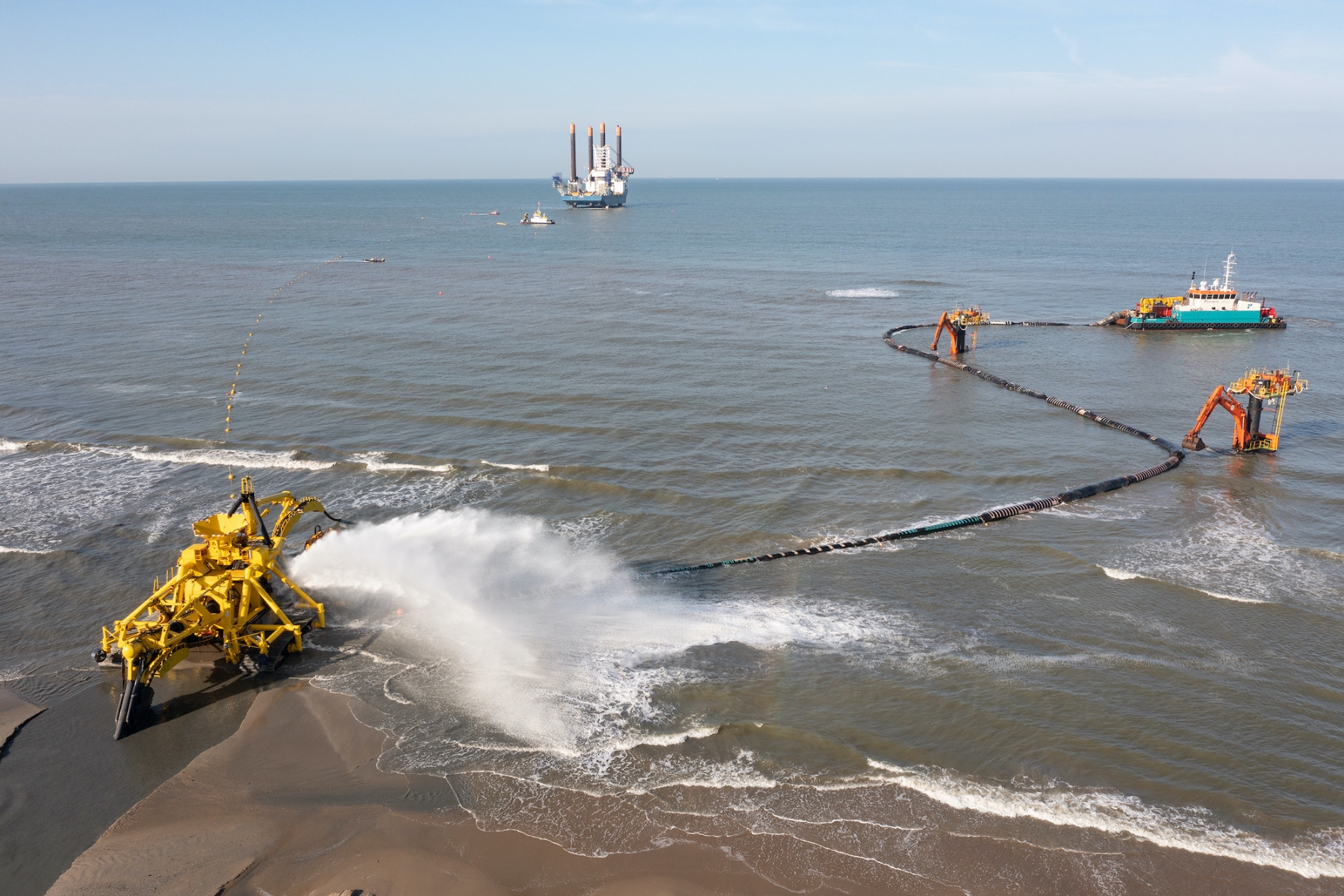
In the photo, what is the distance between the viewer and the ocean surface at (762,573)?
690 inches

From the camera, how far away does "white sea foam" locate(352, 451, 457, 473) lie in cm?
3647

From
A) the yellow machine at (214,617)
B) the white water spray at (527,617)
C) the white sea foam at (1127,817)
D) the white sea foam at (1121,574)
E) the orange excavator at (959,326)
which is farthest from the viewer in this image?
the orange excavator at (959,326)

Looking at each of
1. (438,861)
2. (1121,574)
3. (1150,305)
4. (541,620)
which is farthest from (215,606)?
(1150,305)

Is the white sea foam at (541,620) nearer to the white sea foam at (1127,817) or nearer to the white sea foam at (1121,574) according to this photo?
the white sea foam at (1127,817)

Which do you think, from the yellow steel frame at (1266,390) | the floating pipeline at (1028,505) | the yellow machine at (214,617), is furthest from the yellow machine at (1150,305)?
the yellow machine at (214,617)

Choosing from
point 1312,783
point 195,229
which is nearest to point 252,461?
point 1312,783

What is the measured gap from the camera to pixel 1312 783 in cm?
1836

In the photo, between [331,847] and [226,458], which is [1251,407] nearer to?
[331,847]

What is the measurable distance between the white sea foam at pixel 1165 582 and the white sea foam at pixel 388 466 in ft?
83.8

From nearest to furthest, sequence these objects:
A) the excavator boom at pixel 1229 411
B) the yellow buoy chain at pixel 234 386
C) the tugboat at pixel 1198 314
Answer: the excavator boom at pixel 1229 411 → the yellow buoy chain at pixel 234 386 → the tugboat at pixel 1198 314

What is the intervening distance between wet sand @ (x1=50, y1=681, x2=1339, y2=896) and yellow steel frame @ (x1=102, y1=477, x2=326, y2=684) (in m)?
3.92

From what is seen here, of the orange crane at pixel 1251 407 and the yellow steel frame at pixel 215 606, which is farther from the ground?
the orange crane at pixel 1251 407

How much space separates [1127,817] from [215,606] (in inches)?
856

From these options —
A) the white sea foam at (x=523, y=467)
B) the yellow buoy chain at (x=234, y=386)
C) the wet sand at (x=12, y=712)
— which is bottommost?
the wet sand at (x=12, y=712)
